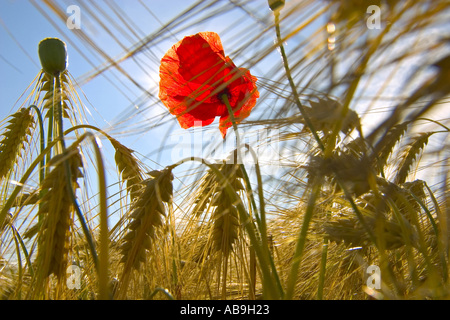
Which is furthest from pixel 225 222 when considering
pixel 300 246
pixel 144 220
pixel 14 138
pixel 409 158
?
pixel 14 138

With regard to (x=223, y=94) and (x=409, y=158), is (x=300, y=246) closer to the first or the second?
(x=223, y=94)

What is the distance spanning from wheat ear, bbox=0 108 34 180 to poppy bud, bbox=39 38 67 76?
1.04ft

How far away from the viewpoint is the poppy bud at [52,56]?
2.55ft

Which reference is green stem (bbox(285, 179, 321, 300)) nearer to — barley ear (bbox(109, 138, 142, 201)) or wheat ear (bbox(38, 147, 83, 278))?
wheat ear (bbox(38, 147, 83, 278))

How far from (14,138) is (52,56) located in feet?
1.20

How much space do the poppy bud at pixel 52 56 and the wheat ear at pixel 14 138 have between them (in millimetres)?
317

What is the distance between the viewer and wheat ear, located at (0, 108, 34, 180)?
100cm

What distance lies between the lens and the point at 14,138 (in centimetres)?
105

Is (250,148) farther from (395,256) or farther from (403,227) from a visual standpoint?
(395,256)

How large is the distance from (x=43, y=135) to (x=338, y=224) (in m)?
0.70

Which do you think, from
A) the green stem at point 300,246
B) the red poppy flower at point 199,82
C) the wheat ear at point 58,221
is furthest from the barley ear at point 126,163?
the green stem at point 300,246

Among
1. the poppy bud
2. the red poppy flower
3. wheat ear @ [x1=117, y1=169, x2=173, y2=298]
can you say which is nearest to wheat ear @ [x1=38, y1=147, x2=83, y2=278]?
wheat ear @ [x1=117, y1=169, x2=173, y2=298]

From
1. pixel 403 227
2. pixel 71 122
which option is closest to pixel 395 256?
pixel 403 227

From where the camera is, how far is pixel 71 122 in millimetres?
978
